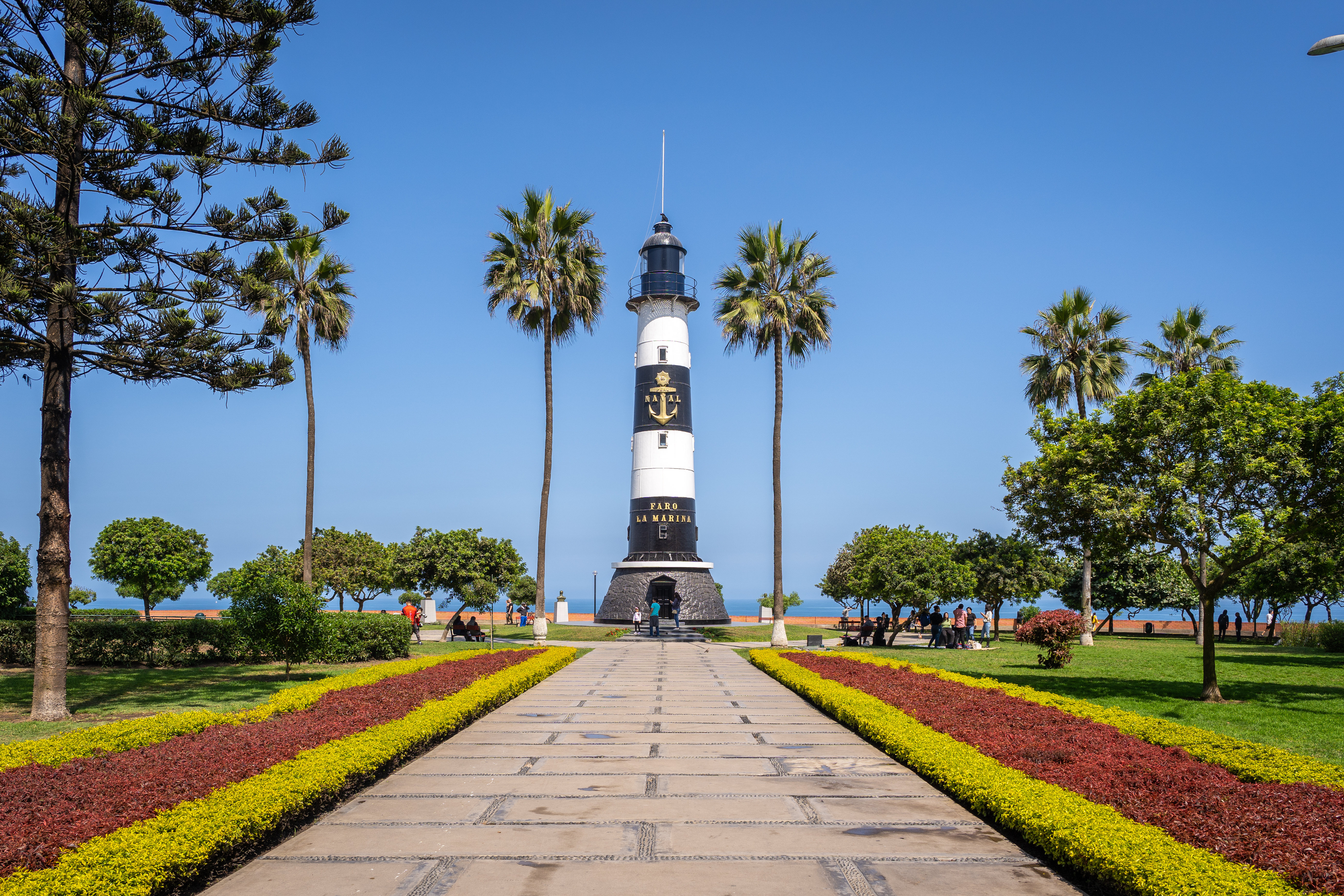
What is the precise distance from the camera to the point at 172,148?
13.7m

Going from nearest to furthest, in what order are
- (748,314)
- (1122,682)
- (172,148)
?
(172,148), (1122,682), (748,314)

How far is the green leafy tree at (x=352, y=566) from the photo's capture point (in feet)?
152

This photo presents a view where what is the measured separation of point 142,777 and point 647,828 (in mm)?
3769

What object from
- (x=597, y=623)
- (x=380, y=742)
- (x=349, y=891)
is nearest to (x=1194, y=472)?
(x=380, y=742)

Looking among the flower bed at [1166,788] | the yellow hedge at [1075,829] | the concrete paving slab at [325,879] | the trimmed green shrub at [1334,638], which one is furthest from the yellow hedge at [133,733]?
the trimmed green shrub at [1334,638]

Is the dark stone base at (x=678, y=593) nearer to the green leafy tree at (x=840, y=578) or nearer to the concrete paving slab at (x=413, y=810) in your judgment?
the green leafy tree at (x=840, y=578)

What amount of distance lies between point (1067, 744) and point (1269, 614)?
4287 cm

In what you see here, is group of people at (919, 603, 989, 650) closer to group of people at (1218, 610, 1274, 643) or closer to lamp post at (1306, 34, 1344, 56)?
group of people at (1218, 610, 1274, 643)

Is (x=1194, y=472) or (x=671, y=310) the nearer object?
(x=1194, y=472)

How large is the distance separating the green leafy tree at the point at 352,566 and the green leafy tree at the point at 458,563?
8236mm

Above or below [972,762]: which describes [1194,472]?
above

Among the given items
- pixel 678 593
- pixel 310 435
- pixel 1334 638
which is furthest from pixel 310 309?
pixel 1334 638

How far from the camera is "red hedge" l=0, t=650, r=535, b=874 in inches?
199

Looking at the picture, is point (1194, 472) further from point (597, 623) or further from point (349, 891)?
point (597, 623)
